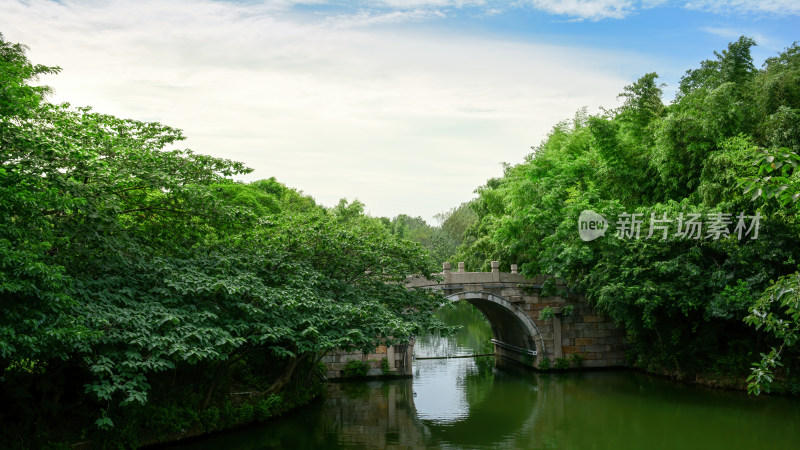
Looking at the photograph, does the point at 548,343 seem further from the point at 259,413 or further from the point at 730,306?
the point at 259,413

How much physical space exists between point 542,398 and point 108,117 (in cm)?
1005

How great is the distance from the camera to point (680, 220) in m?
12.7

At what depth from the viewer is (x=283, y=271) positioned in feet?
34.7

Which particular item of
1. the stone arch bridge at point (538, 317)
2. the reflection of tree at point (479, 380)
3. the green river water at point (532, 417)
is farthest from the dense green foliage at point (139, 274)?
the stone arch bridge at point (538, 317)

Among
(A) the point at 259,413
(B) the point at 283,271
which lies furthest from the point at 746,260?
(A) the point at 259,413

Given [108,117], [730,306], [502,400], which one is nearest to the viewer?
[108,117]

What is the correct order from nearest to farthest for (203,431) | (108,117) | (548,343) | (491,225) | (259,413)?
1. (108,117)
2. (203,431)
3. (259,413)
4. (548,343)
5. (491,225)

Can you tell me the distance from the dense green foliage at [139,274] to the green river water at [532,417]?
1491mm

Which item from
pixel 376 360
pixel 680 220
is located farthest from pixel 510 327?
pixel 680 220

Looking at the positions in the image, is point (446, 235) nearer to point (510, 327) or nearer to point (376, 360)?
point (510, 327)

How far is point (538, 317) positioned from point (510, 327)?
225 centimetres

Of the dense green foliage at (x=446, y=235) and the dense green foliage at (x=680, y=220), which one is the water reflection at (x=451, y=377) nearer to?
the dense green foliage at (x=680, y=220)

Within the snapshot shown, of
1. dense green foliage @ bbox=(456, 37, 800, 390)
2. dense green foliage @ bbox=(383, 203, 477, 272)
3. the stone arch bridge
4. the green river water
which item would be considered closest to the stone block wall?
the stone arch bridge

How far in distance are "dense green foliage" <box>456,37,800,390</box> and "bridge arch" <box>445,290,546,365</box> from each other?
1.15 m
